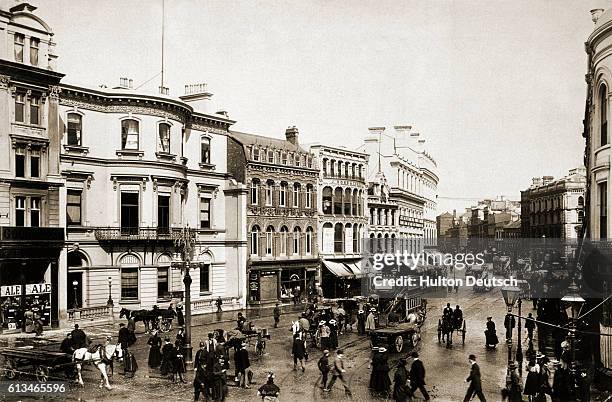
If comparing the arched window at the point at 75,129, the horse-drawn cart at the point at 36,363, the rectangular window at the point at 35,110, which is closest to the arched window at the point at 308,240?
the arched window at the point at 75,129

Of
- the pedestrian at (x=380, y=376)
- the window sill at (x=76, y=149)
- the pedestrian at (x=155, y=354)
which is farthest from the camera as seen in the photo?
the window sill at (x=76, y=149)

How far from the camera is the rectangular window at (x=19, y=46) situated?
17484 millimetres

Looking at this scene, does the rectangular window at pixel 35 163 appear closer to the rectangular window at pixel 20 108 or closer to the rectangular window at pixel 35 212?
the rectangular window at pixel 35 212

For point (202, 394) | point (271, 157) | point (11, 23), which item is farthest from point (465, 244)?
point (11, 23)

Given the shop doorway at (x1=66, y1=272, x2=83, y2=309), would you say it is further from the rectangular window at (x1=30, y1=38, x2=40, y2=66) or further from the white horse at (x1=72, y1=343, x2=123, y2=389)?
the rectangular window at (x1=30, y1=38, x2=40, y2=66)

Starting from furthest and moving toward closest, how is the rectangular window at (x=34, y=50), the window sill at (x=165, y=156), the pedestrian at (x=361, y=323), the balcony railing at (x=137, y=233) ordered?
1. the window sill at (x=165, y=156)
2. the pedestrian at (x=361, y=323)
3. the balcony railing at (x=137, y=233)
4. the rectangular window at (x=34, y=50)

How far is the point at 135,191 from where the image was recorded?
2245 centimetres

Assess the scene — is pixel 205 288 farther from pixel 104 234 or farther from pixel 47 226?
pixel 47 226

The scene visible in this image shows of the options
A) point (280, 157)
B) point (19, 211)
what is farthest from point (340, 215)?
point (19, 211)

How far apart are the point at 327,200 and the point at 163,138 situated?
307 inches

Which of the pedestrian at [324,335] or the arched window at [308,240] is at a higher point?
the arched window at [308,240]

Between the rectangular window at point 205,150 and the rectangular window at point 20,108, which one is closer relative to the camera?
the rectangular window at point 20,108

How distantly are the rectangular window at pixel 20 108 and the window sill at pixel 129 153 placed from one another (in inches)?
174

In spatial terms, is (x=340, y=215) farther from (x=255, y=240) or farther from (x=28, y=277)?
(x=28, y=277)
